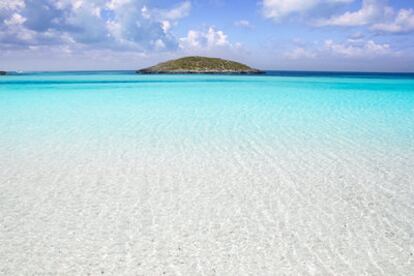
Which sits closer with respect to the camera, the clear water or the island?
the clear water

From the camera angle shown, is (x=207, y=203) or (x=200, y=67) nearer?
(x=207, y=203)

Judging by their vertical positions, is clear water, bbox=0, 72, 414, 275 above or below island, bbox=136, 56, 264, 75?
below

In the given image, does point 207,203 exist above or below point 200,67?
below

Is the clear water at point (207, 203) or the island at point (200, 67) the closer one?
the clear water at point (207, 203)

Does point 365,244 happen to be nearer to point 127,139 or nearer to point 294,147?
point 294,147

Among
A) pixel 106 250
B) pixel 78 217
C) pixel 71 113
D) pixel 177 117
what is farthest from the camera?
pixel 71 113

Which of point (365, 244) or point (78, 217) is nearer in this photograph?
point (365, 244)

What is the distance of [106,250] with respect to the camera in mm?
3949

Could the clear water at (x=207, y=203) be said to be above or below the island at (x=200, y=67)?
below

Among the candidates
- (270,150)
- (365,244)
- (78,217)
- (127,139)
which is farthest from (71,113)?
(365,244)

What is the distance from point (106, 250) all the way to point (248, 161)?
13.7ft

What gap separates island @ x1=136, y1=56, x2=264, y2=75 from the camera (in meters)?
107

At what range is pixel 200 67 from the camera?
10962cm

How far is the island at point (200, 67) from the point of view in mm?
107150
